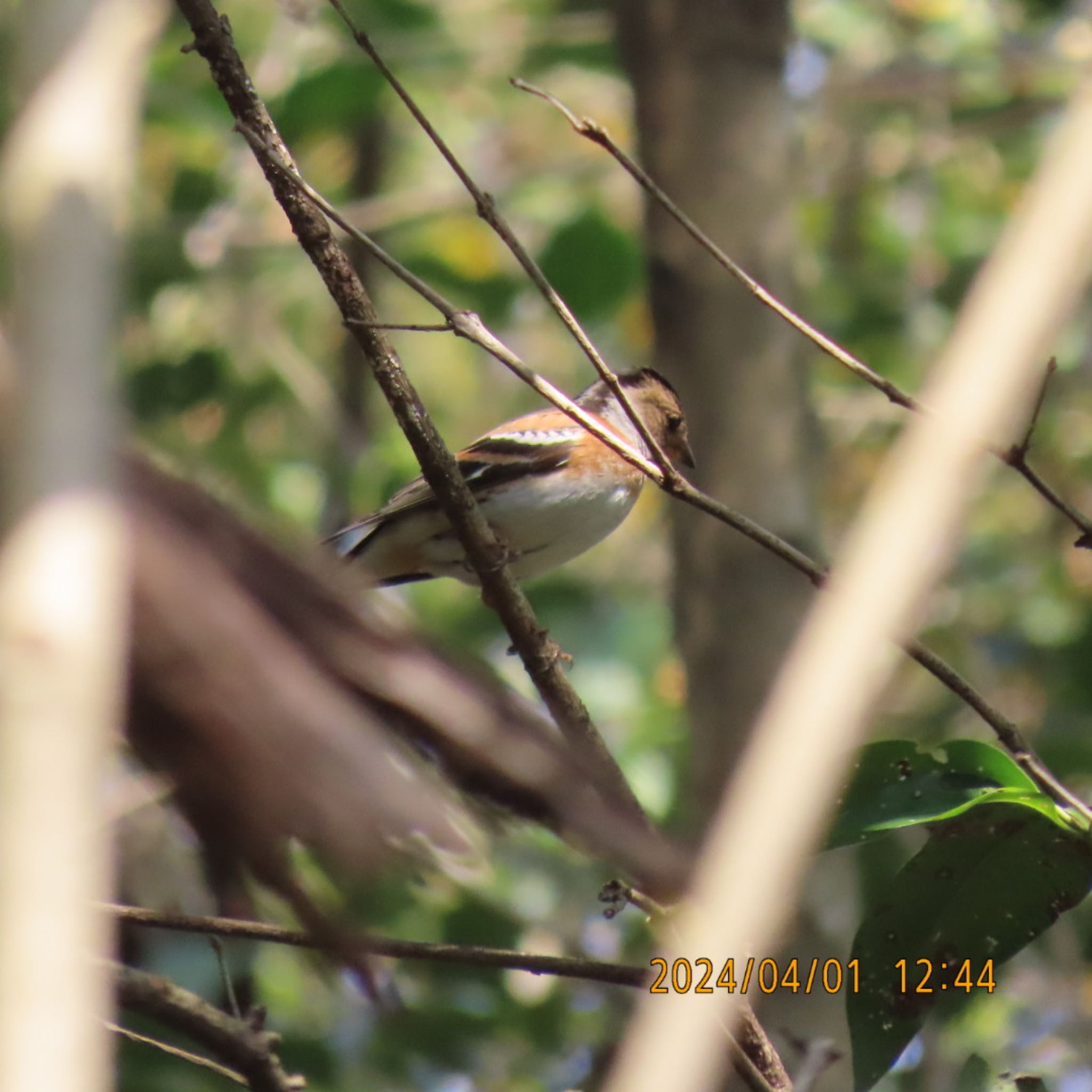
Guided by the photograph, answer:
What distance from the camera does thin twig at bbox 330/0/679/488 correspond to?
2.30 metres

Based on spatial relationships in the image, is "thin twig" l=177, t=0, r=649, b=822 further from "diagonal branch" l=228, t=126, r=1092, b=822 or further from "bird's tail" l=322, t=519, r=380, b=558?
"bird's tail" l=322, t=519, r=380, b=558

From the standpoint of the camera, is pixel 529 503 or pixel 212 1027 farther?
pixel 529 503

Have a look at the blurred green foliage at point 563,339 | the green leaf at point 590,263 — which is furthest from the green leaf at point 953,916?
the green leaf at point 590,263

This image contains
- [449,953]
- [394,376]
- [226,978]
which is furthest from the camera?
[226,978]

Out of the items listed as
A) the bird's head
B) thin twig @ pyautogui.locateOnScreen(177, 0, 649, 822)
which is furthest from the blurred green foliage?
thin twig @ pyautogui.locateOnScreen(177, 0, 649, 822)

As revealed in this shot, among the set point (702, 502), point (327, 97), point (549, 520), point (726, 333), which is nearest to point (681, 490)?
point (702, 502)

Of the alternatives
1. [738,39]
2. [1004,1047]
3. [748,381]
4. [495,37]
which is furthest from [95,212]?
[495,37]

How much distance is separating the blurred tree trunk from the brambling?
11.5 inches

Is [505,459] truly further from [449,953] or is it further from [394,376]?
[449,953]

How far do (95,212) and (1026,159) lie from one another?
956cm

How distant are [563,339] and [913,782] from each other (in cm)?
871

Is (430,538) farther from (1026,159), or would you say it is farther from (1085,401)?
(1026,159)
